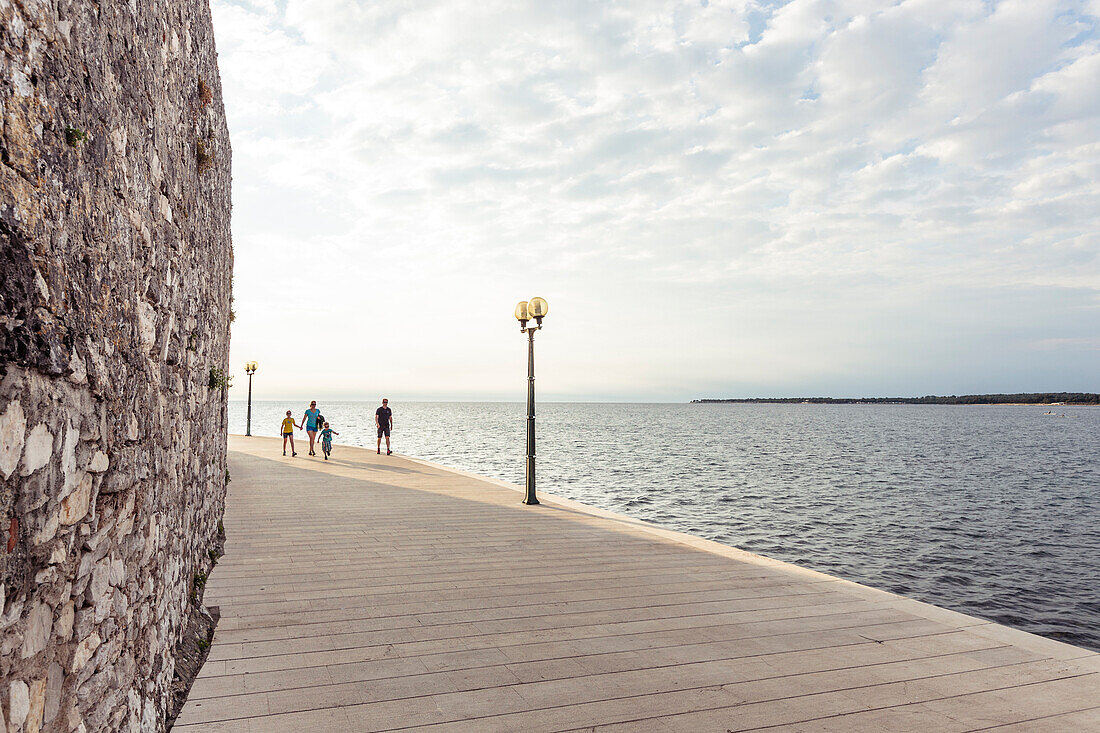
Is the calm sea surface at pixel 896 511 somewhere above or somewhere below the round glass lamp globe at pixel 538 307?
below

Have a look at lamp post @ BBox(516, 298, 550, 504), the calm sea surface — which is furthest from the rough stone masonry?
the calm sea surface

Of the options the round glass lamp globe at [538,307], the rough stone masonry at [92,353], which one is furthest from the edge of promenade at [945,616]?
the rough stone masonry at [92,353]

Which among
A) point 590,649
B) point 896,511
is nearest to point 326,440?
point 590,649

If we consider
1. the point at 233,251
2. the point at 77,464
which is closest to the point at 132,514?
→ the point at 77,464

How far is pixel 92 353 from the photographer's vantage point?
214 cm

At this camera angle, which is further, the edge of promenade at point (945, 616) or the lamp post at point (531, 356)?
the lamp post at point (531, 356)

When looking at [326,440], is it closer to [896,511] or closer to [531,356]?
[531,356]

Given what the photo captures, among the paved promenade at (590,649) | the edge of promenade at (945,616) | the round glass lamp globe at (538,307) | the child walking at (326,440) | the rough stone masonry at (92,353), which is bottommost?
the edge of promenade at (945,616)

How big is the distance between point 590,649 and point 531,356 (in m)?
7.53

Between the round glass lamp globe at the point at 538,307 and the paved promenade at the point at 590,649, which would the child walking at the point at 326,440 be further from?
the paved promenade at the point at 590,649

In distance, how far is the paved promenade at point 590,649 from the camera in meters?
3.77

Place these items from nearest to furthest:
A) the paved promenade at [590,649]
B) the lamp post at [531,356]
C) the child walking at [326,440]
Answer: the paved promenade at [590,649], the lamp post at [531,356], the child walking at [326,440]

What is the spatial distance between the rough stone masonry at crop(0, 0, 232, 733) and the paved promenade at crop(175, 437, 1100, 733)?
103 centimetres

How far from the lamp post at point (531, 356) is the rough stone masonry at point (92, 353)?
7507 mm
